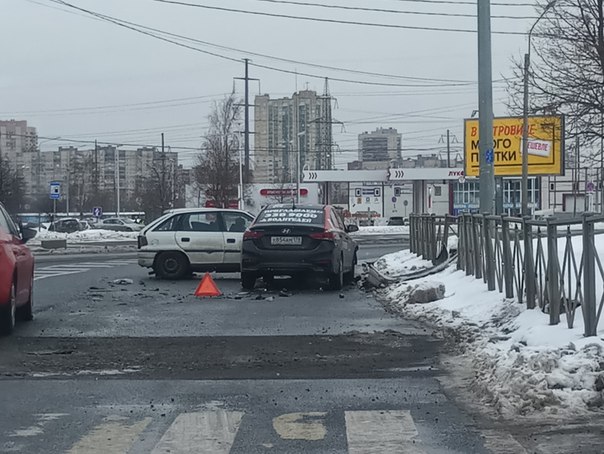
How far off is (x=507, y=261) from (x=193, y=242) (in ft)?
28.6

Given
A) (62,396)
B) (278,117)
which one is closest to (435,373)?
(62,396)

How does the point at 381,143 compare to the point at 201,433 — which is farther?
the point at 381,143

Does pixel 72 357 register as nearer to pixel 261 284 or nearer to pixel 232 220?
pixel 261 284

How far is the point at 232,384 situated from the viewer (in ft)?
26.6

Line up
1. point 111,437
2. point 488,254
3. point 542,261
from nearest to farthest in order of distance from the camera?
point 111,437, point 542,261, point 488,254

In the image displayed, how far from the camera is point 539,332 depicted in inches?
340

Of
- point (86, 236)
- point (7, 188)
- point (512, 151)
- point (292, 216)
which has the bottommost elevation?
point (86, 236)

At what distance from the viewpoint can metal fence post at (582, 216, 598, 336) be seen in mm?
8250

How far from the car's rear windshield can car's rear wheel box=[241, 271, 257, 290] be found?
0.96m

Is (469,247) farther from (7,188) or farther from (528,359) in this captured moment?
(7,188)

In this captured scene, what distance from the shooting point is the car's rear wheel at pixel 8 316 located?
10828 millimetres

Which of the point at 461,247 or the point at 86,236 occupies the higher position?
the point at 461,247

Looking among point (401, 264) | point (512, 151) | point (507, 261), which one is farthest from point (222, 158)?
point (507, 261)

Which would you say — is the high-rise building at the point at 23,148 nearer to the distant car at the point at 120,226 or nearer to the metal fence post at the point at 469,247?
the distant car at the point at 120,226
